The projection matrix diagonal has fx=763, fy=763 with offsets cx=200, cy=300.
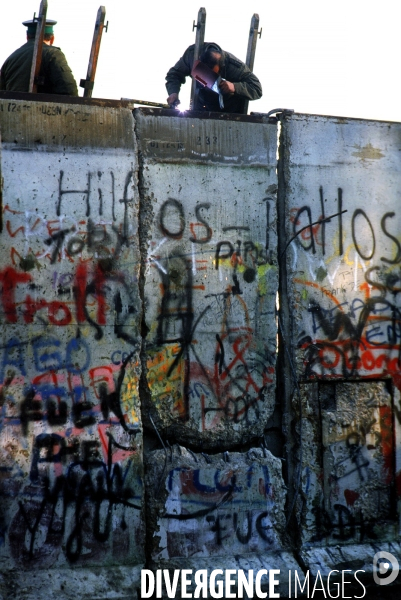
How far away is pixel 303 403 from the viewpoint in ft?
19.8

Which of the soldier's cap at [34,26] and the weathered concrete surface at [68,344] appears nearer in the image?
the weathered concrete surface at [68,344]

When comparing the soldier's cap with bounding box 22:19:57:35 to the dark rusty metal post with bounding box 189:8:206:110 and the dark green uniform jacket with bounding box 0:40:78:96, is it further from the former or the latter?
the dark rusty metal post with bounding box 189:8:206:110

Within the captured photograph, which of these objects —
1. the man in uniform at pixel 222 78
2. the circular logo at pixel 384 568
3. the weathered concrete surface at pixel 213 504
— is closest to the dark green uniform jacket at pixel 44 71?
the man in uniform at pixel 222 78

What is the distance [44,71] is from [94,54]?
0.44 m

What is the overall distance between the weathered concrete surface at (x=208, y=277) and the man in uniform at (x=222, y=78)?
1.55 feet

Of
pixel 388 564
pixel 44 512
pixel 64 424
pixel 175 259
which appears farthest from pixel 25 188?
pixel 388 564

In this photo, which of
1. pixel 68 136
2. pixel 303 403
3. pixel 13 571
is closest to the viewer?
pixel 13 571

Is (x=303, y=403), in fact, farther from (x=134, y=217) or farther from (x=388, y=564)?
(x=134, y=217)

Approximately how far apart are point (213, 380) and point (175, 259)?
38.4 inches

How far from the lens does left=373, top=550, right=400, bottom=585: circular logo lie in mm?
5935

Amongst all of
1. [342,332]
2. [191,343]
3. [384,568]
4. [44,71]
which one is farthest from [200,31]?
[384,568]

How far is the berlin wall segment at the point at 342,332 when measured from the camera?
605 cm

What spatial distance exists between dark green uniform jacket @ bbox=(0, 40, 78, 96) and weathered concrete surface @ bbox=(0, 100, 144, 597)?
0.52 meters

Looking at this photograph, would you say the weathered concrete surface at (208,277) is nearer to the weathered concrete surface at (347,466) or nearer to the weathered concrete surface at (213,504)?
the weathered concrete surface at (213,504)
